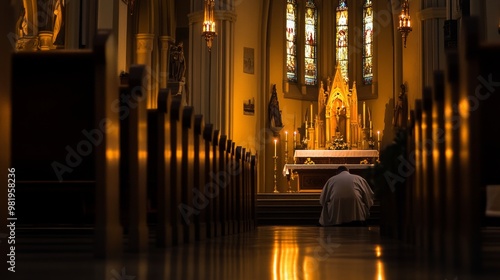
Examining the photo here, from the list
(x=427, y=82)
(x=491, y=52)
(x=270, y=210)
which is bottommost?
(x=270, y=210)

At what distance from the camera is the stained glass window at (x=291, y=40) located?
81.4ft

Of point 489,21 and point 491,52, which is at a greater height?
point 489,21

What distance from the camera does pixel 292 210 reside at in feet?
57.5

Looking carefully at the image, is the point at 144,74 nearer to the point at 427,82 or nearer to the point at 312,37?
the point at 427,82

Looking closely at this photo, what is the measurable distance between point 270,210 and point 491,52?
13994 mm

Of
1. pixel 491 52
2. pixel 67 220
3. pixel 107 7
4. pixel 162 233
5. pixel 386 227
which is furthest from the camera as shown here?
pixel 107 7

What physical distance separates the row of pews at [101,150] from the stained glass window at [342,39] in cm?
1819

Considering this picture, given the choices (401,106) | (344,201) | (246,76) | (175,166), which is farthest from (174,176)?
(246,76)

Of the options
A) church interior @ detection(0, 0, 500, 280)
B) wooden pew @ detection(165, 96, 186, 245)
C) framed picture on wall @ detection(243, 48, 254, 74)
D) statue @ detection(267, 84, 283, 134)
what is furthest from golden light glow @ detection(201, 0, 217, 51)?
wooden pew @ detection(165, 96, 186, 245)

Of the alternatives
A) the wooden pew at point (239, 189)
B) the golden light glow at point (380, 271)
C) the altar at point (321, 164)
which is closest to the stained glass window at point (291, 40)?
the altar at point (321, 164)

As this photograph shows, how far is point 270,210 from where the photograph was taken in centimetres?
1753

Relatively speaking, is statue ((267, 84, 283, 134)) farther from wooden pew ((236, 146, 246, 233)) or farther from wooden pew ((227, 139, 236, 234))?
wooden pew ((227, 139, 236, 234))

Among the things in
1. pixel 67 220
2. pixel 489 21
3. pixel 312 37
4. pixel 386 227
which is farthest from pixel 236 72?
pixel 67 220

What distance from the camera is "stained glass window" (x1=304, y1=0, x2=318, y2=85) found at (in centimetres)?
2523
